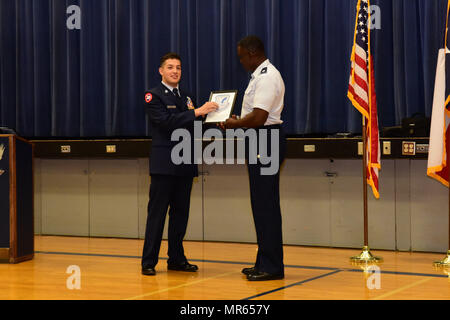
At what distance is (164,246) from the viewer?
22.0 ft

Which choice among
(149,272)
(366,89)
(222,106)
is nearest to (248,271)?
(149,272)

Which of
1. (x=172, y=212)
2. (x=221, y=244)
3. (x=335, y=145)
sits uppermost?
(x=335, y=145)

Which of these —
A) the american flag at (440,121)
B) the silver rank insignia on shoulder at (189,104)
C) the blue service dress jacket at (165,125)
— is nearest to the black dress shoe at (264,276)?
the blue service dress jacket at (165,125)

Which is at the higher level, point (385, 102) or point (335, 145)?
point (385, 102)

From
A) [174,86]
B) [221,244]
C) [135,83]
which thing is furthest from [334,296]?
[135,83]

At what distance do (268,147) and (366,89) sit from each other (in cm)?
157

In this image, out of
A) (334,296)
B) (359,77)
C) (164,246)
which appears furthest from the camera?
(164,246)

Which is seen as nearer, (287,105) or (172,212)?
(172,212)

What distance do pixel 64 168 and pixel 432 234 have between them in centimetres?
395

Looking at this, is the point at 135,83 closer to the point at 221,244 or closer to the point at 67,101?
the point at 67,101

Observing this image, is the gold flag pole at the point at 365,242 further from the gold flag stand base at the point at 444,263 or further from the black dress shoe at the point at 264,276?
the black dress shoe at the point at 264,276

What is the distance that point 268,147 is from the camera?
4641mm

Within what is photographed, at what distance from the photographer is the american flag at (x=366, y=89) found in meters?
5.80

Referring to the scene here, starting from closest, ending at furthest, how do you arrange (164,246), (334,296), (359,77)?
(334,296) < (359,77) < (164,246)
